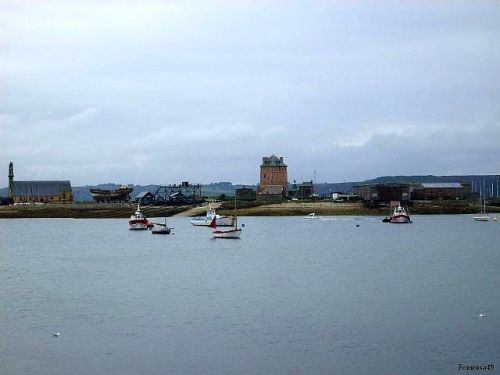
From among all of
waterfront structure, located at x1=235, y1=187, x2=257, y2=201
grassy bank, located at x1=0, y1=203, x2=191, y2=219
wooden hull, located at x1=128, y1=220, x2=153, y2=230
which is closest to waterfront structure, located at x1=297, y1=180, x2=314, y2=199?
→ waterfront structure, located at x1=235, y1=187, x2=257, y2=201

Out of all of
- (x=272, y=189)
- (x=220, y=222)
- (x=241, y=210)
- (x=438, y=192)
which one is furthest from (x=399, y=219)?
(x=438, y=192)

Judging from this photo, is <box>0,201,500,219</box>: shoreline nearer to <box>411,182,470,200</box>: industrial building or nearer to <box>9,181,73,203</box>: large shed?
<box>411,182,470,200</box>: industrial building

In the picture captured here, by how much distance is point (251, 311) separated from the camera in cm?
3553

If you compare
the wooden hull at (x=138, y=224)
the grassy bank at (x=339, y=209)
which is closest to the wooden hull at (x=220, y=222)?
the wooden hull at (x=138, y=224)

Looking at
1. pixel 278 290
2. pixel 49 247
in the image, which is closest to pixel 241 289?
pixel 278 290

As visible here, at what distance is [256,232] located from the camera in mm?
93875

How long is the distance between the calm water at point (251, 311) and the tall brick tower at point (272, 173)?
10686 centimetres

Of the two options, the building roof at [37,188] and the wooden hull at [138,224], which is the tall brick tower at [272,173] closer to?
the building roof at [37,188]

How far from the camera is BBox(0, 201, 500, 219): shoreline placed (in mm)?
136125

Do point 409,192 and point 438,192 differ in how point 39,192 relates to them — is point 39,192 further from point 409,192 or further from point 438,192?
point 438,192

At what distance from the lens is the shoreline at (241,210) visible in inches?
5359

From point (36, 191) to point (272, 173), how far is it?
166 ft

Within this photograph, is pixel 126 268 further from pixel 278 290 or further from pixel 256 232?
pixel 256 232

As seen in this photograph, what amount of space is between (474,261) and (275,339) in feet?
107
